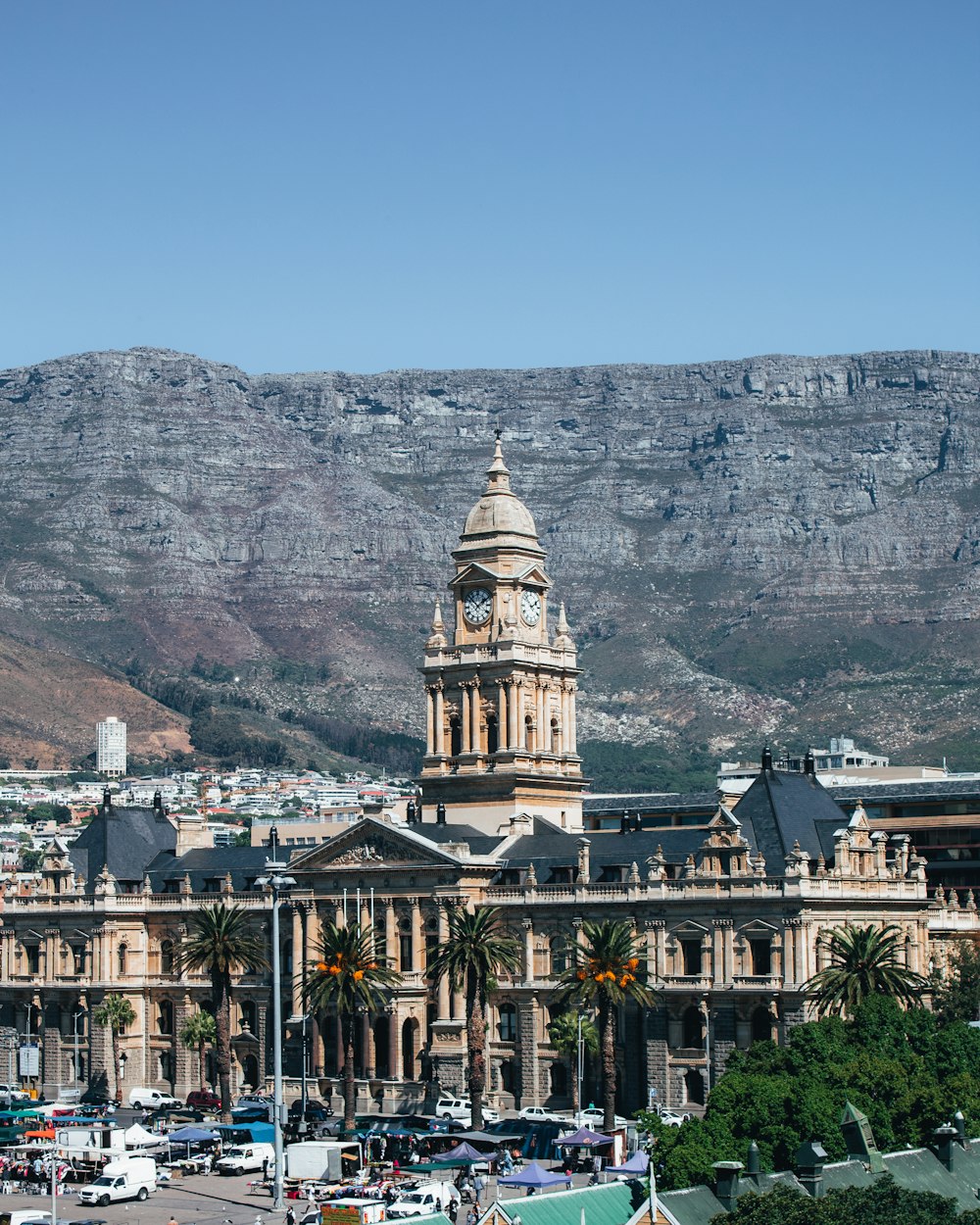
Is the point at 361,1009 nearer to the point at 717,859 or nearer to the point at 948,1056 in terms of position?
the point at 717,859

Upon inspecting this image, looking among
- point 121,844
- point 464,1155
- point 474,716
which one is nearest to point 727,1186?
point 464,1155

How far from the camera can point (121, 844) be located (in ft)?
531

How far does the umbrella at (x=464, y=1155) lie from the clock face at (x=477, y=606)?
46001 mm

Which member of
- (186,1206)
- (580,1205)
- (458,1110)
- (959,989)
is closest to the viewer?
(580,1205)

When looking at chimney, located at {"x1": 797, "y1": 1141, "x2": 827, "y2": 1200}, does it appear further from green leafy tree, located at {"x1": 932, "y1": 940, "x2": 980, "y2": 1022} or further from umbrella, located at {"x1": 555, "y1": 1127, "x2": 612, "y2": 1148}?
green leafy tree, located at {"x1": 932, "y1": 940, "x2": 980, "y2": 1022}

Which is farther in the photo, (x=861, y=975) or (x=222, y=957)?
(x=222, y=957)

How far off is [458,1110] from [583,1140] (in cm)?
2234

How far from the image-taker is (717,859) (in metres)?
132

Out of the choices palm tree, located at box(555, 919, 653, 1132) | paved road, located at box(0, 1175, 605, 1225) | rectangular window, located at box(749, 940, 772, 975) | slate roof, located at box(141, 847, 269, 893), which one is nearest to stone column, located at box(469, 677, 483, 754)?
slate roof, located at box(141, 847, 269, 893)

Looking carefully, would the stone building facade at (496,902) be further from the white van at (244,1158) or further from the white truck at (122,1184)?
the white truck at (122,1184)

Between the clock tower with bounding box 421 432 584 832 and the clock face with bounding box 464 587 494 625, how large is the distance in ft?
0.19

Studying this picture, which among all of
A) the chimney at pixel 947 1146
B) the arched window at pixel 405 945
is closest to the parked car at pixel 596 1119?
the arched window at pixel 405 945

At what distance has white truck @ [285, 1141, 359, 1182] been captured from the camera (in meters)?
110

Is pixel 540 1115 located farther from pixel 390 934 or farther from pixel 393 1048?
pixel 390 934
